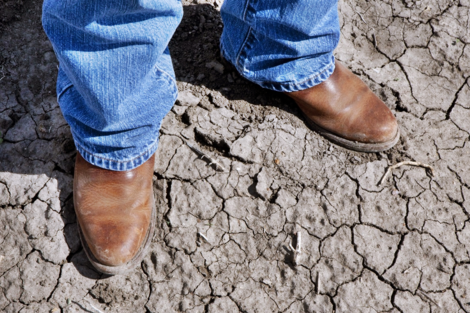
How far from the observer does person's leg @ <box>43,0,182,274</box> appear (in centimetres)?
122

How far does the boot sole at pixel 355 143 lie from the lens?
204 centimetres

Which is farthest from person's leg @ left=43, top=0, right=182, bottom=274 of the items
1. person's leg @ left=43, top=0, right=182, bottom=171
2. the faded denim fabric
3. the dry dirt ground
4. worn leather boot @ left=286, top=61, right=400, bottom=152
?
worn leather boot @ left=286, top=61, right=400, bottom=152

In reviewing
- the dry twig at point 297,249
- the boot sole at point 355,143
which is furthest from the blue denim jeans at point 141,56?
the dry twig at point 297,249

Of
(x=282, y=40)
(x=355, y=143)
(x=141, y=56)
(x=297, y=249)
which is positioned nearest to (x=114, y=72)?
(x=141, y=56)

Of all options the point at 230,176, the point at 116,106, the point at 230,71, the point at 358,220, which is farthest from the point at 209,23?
the point at 358,220

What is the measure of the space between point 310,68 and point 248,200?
0.72 m

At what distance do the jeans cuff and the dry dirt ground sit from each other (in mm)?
250

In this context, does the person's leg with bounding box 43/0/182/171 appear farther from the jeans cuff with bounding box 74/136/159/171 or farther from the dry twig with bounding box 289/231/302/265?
the dry twig with bounding box 289/231/302/265

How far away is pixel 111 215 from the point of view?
1721 mm

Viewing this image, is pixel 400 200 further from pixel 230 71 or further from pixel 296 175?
pixel 230 71

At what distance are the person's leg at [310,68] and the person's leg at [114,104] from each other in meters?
0.42

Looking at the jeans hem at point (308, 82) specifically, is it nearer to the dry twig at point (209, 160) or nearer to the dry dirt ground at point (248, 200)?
the dry dirt ground at point (248, 200)

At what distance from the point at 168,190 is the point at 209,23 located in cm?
108

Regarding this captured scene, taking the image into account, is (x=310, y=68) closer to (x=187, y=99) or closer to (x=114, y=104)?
(x=187, y=99)
